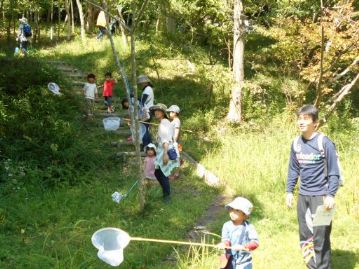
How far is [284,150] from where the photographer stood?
338 inches

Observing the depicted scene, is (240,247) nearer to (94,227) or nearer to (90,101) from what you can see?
(94,227)

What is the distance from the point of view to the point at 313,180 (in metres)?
4.32

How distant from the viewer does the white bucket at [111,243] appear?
3.68 meters

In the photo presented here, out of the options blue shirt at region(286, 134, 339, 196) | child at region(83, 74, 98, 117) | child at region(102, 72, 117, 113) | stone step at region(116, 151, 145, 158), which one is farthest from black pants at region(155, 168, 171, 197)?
child at region(102, 72, 117, 113)

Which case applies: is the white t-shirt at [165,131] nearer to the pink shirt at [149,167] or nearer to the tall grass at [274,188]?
the pink shirt at [149,167]

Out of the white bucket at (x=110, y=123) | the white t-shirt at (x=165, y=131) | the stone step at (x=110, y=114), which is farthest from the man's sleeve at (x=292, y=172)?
the stone step at (x=110, y=114)

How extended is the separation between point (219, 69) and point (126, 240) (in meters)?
9.28

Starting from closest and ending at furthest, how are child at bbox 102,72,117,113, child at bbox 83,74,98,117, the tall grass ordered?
the tall grass < child at bbox 83,74,98,117 < child at bbox 102,72,117,113

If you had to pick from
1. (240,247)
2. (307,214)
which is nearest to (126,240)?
(240,247)

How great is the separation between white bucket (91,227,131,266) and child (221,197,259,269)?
0.84 metres

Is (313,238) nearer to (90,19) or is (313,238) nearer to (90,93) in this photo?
(90,93)

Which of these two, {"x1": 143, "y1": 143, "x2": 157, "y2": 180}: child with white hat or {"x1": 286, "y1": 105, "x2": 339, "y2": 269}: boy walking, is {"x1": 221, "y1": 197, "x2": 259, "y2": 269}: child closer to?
{"x1": 286, "y1": 105, "x2": 339, "y2": 269}: boy walking

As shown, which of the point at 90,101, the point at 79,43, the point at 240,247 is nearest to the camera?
the point at 240,247

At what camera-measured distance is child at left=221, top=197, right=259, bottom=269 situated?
3.71 meters
